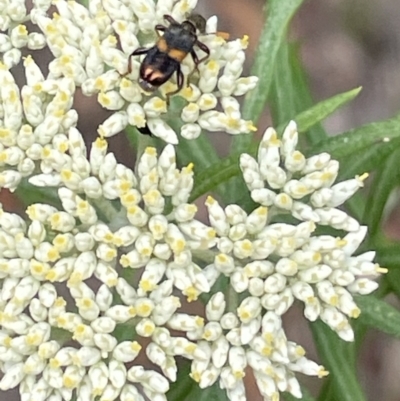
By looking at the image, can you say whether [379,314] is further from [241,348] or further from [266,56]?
[266,56]

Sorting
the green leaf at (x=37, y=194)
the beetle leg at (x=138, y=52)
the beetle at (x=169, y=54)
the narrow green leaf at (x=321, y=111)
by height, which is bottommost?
the green leaf at (x=37, y=194)

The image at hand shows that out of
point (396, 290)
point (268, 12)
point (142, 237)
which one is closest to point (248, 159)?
point (142, 237)

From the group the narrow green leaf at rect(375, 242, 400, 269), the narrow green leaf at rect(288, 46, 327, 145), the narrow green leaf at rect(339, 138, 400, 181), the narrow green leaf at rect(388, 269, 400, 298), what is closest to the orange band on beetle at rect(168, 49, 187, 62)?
the narrow green leaf at rect(339, 138, 400, 181)

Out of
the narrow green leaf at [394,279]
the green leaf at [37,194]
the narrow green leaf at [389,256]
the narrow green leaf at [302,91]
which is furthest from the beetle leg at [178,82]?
the narrow green leaf at [394,279]

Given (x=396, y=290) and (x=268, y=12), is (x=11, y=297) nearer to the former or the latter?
(x=268, y=12)

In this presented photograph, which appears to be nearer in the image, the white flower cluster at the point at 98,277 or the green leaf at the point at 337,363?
the white flower cluster at the point at 98,277

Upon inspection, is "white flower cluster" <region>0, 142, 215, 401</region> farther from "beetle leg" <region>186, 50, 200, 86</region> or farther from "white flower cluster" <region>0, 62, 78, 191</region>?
"beetle leg" <region>186, 50, 200, 86</region>

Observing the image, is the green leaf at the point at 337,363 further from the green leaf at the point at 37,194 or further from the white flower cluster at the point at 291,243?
the green leaf at the point at 37,194
